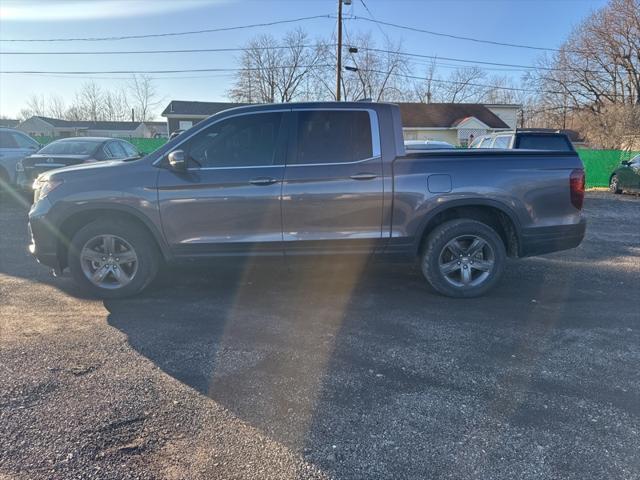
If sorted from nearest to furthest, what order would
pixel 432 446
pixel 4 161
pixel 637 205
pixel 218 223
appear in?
pixel 432 446
pixel 218 223
pixel 4 161
pixel 637 205

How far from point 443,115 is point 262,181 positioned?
36.9 metres

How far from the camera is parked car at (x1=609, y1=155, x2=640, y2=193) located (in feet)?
53.4

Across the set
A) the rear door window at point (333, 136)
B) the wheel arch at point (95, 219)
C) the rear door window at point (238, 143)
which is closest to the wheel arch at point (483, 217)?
the rear door window at point (333, 136)

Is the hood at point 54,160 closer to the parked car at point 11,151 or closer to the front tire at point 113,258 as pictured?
the parked car at point 11,151

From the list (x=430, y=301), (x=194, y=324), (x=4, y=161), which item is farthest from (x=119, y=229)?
(x=4, y=161)

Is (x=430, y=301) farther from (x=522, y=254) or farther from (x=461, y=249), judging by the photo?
(x=522, y=254)

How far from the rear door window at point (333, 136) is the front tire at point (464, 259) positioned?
3.98ft

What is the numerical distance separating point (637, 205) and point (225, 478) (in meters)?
15.3

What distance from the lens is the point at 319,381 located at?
3.23 m

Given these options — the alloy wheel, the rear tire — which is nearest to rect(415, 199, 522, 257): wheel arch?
the alloy wheel

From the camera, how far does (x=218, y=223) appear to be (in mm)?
4605

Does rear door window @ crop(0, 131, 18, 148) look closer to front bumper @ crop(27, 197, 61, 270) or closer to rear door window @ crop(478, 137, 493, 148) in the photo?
front bumper @ crop(27, 197, 61, 270)

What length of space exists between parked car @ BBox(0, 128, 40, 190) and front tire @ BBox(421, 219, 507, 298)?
11638 millimetres

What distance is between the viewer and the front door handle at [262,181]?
4.51 metres
